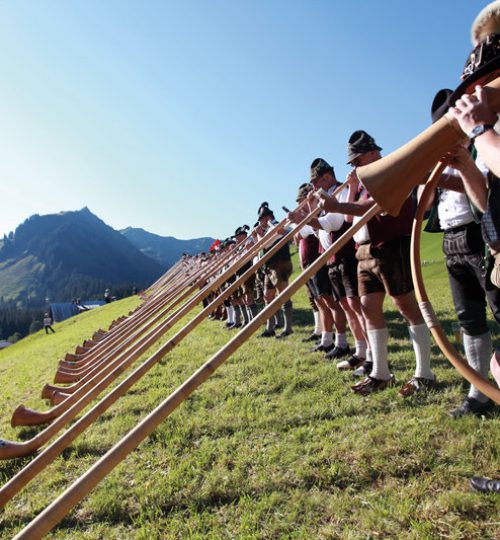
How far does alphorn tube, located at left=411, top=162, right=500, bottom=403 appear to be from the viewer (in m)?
1.54

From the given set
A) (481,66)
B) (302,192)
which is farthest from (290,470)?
(302,192)

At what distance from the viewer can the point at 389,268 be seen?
13.0 feet

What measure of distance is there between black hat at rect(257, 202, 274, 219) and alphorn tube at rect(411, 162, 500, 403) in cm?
651

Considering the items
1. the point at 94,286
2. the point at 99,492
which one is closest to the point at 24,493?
the point at 99,492

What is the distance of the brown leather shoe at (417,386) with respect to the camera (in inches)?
146

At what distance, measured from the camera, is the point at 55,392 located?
5.32 metres

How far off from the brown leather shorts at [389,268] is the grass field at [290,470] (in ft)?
3.39

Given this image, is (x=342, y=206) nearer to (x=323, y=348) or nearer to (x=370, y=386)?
(x=370, y=386)

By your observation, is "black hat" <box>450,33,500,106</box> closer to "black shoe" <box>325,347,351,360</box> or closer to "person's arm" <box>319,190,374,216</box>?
"person's arm" <box>319,190,374,216</box>

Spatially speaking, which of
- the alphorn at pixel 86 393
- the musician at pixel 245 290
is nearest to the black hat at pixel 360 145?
the alphorn at pixel 86 393

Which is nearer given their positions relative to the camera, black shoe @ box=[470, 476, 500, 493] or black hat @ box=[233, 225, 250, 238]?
black shoe @ box=[470, 476, 500, 493]

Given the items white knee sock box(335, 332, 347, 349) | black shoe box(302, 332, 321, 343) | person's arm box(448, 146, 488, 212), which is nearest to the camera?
person's arm box(448, 146, 488, 212)

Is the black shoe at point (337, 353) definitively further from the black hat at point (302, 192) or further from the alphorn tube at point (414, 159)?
the alphorn tube at point (414, 159)

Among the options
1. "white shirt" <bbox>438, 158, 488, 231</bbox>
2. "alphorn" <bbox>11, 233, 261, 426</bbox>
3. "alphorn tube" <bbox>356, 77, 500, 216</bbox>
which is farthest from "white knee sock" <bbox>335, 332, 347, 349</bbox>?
"alphorn tube" <bbox>356, 77, 500, 216</bbox>
